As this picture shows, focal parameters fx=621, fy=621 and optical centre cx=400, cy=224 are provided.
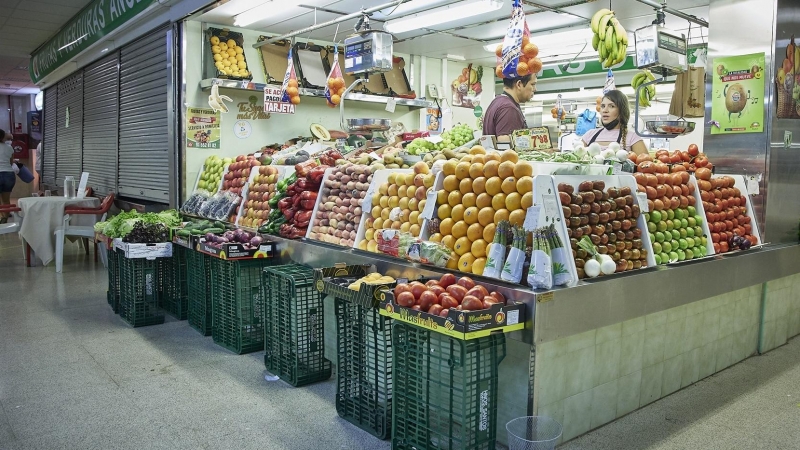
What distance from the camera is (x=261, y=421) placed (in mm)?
3492

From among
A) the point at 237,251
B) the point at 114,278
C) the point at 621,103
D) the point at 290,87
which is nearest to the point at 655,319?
the point at 621,103

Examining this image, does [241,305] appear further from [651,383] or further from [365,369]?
[651,383]

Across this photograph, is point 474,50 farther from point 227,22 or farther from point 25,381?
point 25,381

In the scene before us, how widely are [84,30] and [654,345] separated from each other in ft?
31.2

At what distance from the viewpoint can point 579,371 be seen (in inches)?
128

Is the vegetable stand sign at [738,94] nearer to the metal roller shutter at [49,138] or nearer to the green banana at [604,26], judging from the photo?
the green banana at [604,26]

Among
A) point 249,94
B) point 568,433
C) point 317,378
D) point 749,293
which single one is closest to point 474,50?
point 249,94

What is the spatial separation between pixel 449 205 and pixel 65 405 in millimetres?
2564

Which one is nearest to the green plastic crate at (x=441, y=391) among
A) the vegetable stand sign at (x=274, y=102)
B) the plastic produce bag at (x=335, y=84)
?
the plastic produce bag at (x=335, y=84)

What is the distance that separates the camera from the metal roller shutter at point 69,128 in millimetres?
11617

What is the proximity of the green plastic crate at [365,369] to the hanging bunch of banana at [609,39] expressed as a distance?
3067 millimetres

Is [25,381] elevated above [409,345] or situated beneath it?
situated beneath

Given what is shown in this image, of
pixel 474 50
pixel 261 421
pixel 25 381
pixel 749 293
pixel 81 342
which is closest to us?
pixel 261 421

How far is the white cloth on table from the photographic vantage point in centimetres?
828
